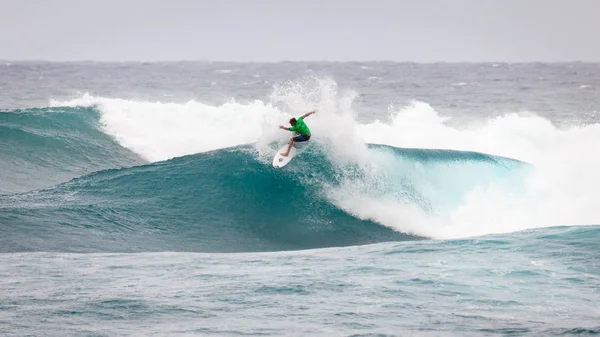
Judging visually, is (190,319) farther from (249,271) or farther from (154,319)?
(249,271)

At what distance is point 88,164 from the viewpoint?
2567 cm

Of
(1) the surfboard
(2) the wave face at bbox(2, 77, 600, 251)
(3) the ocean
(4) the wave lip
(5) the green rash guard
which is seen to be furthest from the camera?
(1) the surfboard

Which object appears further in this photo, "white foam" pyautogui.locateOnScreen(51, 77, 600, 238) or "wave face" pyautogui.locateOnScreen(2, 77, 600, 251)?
"white foam" pyautogui.locateOnScreen(51, 77, 600, 238)

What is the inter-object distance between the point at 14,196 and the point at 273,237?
6.18 meters

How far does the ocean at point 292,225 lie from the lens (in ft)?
35.3

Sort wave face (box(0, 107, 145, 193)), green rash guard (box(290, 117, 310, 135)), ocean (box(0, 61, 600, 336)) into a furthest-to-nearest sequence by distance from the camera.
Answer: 1. wave face (box(0, 107, 145, 193))
2. green rash guard (box(290, 117, 310, 135))
3. ocean (box(0, 61, 600, 336))

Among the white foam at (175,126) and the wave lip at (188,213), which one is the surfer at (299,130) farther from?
the white foam at (175,126)

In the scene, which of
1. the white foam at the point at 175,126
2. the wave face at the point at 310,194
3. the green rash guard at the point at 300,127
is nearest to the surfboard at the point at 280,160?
the wave face at the point at 310,194

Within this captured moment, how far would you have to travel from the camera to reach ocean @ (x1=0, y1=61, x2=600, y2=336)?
10766 mm

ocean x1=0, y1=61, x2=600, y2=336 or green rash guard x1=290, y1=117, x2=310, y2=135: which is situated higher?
green rash guard x1=290, y1=117, x2=310, y2=135

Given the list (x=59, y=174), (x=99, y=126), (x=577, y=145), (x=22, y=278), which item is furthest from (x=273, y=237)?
(x=99, y=126)

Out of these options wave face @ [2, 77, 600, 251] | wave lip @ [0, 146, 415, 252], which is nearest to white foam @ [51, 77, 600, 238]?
wave face @ [2, 77, 600, 251]

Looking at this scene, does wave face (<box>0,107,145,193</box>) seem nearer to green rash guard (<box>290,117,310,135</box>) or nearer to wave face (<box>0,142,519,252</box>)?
wave face (<box>0,142,519,252</box>)

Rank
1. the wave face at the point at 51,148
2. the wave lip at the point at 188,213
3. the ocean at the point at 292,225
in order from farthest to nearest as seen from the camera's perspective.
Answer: the wave face at the point at 51,148
the wave lip at the point at 188,213
the ocean at the point at 292,225
